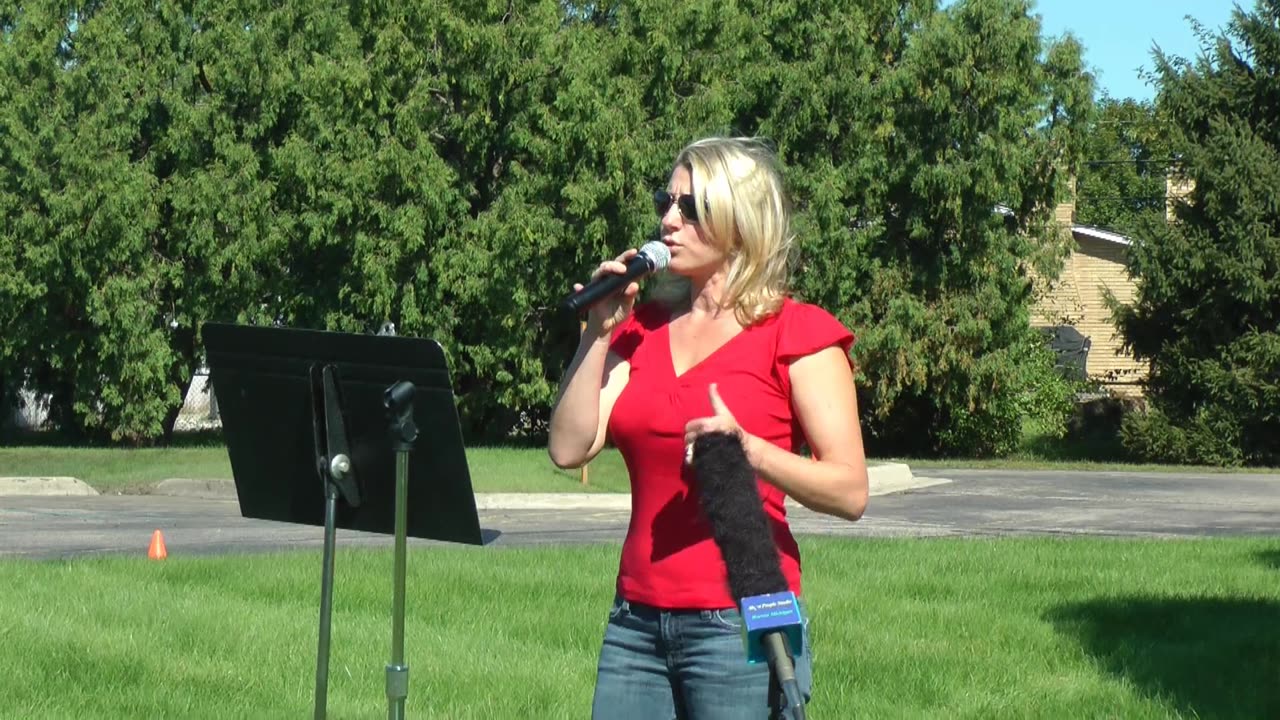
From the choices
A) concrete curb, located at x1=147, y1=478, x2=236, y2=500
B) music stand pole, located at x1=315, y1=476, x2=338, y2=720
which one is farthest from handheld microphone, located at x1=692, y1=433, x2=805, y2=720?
concrete curb, located at x1=147, y1=478, x2=236, y2=500

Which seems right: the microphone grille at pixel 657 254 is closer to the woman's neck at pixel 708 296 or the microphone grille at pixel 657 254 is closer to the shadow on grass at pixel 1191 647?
the woman's neck at pixel 708 296

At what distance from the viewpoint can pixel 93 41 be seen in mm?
30156

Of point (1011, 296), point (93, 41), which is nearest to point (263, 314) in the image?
point (93, 41)

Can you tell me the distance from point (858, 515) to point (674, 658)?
1.61ft

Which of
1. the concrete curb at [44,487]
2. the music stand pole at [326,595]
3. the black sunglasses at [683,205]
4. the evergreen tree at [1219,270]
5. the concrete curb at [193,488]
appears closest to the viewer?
the black sunglasses at [683,205]

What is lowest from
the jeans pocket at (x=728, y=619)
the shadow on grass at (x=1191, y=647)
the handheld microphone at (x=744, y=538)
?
the shadow on grass at (x=1191, y=647)

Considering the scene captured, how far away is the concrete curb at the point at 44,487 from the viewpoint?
2150 centimetres

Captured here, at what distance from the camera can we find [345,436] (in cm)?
473

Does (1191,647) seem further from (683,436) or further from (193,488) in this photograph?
(193,488)

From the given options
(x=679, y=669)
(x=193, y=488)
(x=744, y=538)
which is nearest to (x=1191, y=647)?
(x=679, y=669)

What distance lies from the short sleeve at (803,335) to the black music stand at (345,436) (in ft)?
3.26

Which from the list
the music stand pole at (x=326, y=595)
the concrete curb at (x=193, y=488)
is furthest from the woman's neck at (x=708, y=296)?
the concrete curb at (x=193, y=488)

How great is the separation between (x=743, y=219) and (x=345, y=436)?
1565 millimetres

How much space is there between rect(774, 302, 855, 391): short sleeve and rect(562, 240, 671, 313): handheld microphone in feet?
0.95
